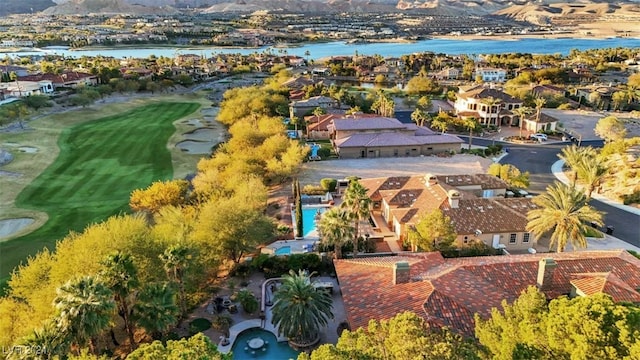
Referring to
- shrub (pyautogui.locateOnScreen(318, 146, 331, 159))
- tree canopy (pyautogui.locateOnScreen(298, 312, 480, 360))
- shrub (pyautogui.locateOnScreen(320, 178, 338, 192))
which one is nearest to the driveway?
shrub (pyautogui.locateOnScreen(318, 146, 331, 159))

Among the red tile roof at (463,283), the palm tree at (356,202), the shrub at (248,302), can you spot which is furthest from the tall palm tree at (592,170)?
the shrub at (248,302)

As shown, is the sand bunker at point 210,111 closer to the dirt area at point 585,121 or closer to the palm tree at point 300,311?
the dirt area at point 585,121

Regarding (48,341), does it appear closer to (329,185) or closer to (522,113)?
(329,185)

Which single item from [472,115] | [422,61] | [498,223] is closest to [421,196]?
[498,223]

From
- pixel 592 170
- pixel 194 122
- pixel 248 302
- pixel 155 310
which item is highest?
pixel 155 310

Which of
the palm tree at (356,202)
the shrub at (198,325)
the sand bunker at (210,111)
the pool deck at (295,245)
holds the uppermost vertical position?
the palm tree at (356,202)

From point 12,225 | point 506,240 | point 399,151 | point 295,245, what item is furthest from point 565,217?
point 12,225
